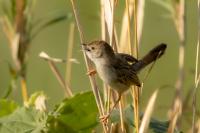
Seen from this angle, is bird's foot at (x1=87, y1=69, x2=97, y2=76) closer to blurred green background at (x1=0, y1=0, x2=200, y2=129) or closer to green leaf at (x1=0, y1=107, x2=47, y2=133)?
green leaf at (x1=0, y1=107, x2=47, y2=133)

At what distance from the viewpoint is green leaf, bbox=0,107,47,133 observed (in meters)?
3.19

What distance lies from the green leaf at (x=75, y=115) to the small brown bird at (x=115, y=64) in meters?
0.26

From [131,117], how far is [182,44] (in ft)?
3.21

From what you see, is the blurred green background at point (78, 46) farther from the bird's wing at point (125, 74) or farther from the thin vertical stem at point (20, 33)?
the bird's wing at point (125, 74)

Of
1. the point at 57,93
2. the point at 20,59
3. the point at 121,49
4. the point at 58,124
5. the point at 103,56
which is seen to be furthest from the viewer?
the point at 57,93

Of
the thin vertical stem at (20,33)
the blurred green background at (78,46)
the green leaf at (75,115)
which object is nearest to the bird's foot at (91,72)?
the green leaf at (75,115)

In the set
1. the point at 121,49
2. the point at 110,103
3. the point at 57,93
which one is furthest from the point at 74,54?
the point at 110,103

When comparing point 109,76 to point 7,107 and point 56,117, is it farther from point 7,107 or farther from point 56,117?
point 7,107

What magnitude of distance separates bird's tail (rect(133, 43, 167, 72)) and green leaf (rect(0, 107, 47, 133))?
1.23 ft

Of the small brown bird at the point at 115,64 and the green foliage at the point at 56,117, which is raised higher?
the small brown bird at the point at 115,64

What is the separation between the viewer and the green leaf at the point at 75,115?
10.9ft

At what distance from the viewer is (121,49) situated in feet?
11.7

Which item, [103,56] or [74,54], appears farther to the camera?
[74,54]

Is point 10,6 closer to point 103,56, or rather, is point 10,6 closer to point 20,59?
point 20,59
